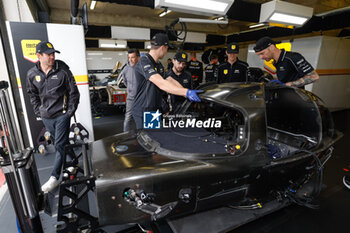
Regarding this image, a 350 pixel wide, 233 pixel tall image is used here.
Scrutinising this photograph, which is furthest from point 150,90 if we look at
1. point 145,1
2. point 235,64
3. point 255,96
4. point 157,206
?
point 145,1


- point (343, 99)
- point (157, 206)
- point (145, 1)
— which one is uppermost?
point (145, 1)

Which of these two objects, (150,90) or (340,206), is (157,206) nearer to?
(150,90)

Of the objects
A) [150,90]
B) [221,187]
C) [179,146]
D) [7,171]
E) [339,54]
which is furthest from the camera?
[339,54]

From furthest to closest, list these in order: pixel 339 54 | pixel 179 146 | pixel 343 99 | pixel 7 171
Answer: pixel 343 99 → pixel 339 54 → pixel 179 146 → pixel 7 171

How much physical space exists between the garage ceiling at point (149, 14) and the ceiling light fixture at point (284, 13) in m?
0.60

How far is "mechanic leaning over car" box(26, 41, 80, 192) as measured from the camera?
228cm

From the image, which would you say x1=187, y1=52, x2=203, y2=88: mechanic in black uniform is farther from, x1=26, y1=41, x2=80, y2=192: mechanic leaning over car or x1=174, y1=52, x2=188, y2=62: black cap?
x1=26, y1=41, x2=80, y2=192: mechanic leaning over car

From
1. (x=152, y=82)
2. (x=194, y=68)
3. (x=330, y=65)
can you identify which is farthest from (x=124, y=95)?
(x=330, y=65)

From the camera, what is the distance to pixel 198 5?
3.08 m

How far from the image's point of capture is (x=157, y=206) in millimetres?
1325

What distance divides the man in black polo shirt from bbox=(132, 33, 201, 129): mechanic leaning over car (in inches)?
54.7

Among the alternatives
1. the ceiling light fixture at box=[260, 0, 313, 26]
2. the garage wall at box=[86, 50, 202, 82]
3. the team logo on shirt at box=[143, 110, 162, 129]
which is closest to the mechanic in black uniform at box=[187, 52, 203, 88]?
the ceiling light fixture at box=[260, 0, 313, 26]

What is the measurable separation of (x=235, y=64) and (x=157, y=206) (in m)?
2.90

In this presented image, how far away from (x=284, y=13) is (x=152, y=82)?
3.74 meters
